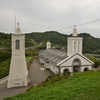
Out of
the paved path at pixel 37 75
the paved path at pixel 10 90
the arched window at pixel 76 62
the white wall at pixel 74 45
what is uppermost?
the white wall at pixel 74 45

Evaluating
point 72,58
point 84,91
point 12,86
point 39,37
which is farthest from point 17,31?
point 39,37

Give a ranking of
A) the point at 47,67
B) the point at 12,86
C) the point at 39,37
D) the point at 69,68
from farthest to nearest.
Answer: the point at 39,37 < the point at 47,67 < the point at 69,68 < the point at 12,86

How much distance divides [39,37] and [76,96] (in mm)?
117947

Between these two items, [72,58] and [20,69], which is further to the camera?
[72,58]

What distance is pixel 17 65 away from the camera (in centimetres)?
1446

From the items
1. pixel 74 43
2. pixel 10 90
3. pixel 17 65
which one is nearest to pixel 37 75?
pixel 17 65

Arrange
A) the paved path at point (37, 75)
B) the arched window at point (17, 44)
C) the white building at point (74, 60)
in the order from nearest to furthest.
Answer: the arched window at point (17, 44) → the paved path at point (37, 75) → the white building at point (74, 60)

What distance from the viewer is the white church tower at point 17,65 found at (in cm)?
1441

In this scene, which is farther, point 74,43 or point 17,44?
point 74,43

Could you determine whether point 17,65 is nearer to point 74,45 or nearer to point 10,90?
point 10,90

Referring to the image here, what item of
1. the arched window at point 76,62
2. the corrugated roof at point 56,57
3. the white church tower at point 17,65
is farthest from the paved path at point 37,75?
the arched window at point 76,62

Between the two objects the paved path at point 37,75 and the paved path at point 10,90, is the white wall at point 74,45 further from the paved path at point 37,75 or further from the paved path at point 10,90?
the paved path at point 10,90

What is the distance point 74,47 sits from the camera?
19.7 m

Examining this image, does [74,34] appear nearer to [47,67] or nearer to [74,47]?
[74,47]
